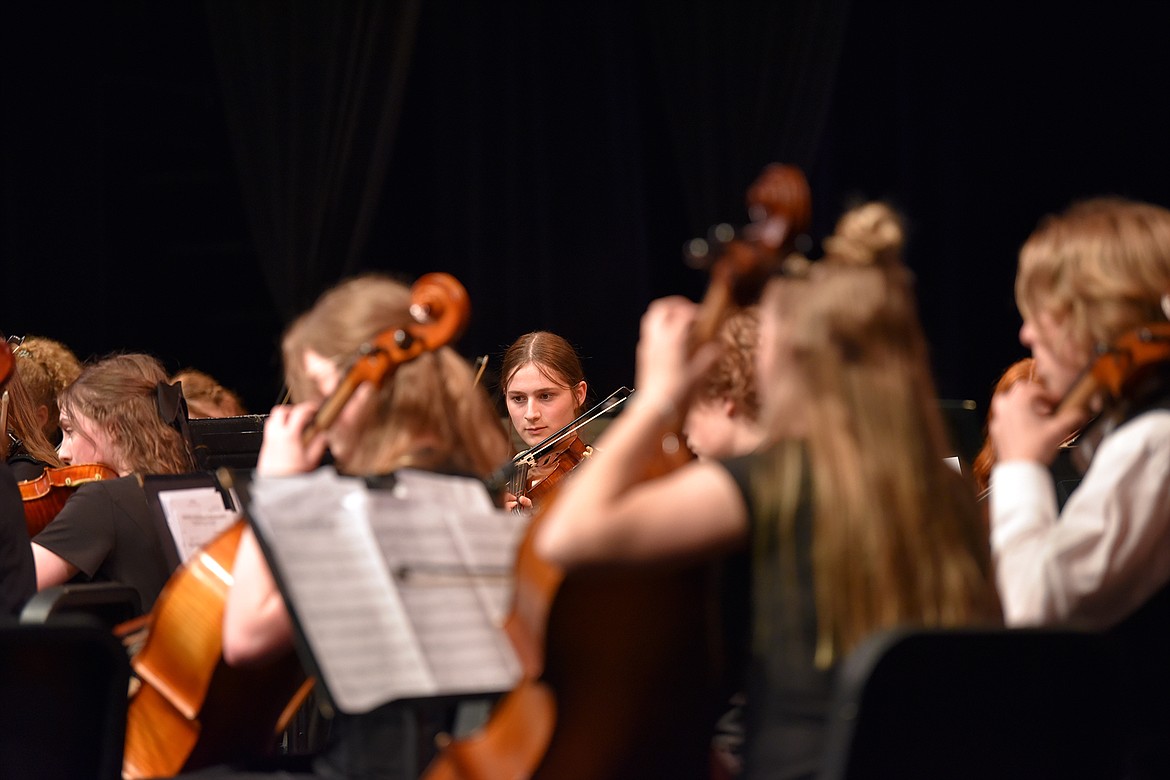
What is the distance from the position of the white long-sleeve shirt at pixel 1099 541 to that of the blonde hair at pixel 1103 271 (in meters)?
0.15

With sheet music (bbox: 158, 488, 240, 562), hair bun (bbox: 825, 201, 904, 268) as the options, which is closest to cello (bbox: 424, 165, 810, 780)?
hair bun (bbox: 825, 201, 904, 268)

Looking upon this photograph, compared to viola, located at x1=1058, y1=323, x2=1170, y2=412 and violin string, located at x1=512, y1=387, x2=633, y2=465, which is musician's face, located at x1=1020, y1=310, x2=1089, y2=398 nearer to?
viola, located at x1=1058, y1=323, x2=1170, y2=412

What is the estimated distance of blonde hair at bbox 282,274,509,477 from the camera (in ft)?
6.79

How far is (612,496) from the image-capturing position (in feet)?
5.13

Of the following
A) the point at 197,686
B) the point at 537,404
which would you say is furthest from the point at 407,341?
the point at 537,404

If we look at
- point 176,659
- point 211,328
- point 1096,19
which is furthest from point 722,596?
point 211,328

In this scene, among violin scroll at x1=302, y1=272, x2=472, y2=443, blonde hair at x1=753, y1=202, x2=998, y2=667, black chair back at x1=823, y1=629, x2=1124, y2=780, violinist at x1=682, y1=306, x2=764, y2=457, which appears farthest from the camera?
violinist at x1=682, y1=306, x2=764, y2=457

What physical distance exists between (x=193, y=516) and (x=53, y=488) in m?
0.92

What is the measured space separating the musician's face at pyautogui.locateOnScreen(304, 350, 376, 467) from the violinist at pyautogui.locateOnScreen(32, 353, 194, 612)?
1204 millimetres

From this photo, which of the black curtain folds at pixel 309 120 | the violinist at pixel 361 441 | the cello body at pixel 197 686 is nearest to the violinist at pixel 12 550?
the cello body at pixel 197 686

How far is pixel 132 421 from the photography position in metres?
3.47

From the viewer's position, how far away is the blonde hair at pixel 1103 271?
74.3 inches

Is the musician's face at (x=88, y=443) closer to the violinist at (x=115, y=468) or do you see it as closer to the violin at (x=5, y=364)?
the violinist at (x=115, y=468)

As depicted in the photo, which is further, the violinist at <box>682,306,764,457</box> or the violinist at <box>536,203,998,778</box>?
the violinist at <box>682,306,764,457</box>
